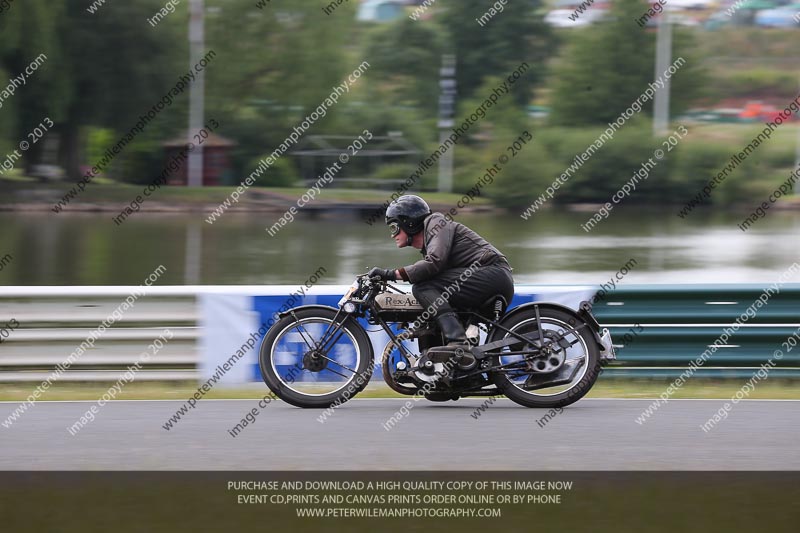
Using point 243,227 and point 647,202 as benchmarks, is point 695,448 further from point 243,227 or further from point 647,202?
point 647,202

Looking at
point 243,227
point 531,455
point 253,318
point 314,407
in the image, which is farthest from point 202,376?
point 243,227

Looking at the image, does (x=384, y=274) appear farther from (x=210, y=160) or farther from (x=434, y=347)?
(x=210, y=160)

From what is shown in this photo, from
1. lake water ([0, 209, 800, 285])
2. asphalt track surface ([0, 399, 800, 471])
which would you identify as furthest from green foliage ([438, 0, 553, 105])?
asphalt track surface ([0, 399, 800, 471])

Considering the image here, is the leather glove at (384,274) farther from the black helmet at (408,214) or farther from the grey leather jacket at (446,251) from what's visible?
the black helmet at (408,214)

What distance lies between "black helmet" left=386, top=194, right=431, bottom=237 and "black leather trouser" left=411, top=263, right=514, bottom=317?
1.21 ft

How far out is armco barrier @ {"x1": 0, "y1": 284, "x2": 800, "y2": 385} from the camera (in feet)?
29.0

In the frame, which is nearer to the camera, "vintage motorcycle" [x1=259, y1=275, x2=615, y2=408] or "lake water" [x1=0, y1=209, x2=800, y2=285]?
"vintage motorcycle" [x1=259, y1=275, x2=615, y2=408]

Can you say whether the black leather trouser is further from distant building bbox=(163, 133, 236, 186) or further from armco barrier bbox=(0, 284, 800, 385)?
distant building bbox=(163, 133, 236, 186)

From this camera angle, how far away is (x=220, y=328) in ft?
28.8

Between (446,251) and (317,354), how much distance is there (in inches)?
43.9

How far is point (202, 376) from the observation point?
884 cm

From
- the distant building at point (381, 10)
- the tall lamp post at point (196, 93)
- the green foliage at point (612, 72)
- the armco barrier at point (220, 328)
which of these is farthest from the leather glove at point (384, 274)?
the distant building at point (381, 10)

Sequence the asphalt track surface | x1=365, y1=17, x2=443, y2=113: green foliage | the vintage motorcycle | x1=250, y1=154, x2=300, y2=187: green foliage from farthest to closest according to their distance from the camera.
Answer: x1=365, y1=17, x2=443, y2=113: green foliage < x1=250, y1=154, x2=300, y2=187: green foliage < the vintage motorcycle < the asphalt track surface

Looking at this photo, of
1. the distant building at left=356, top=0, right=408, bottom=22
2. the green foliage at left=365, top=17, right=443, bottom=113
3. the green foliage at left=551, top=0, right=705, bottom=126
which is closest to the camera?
the green foliage at left=365, top=17, right=443, bottom=113
